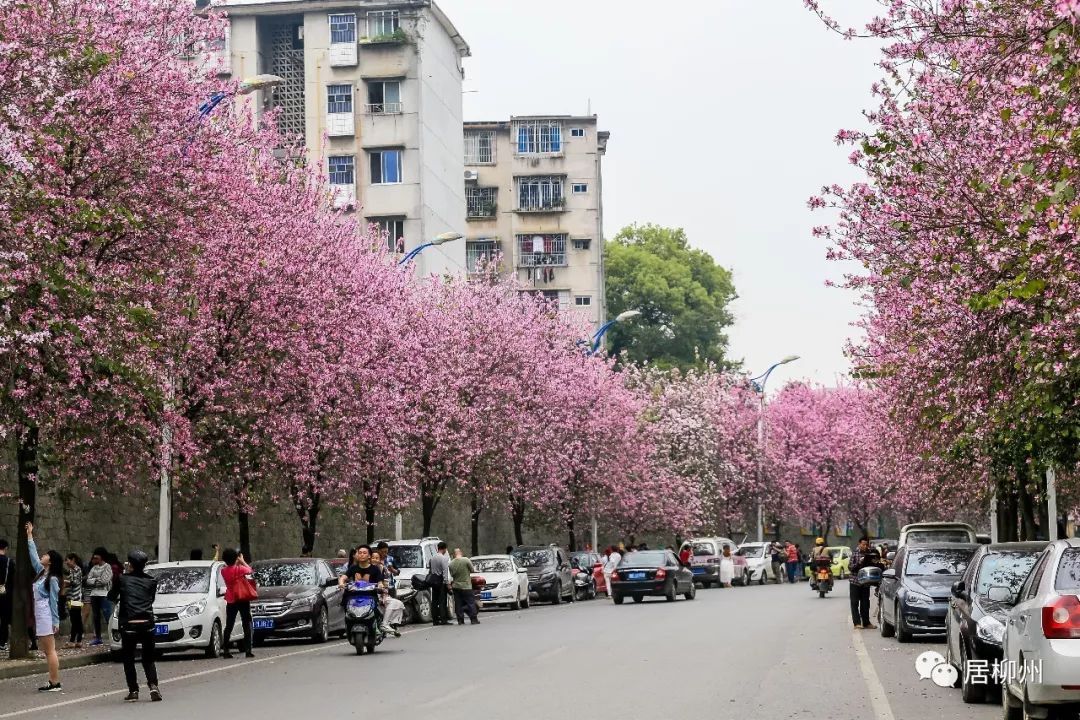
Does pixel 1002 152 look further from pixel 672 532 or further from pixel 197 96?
pixel 672 532

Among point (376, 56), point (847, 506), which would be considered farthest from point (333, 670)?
point (847, 506)

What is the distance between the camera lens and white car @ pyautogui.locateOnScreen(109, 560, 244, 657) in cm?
2561

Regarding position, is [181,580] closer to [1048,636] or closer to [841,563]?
[1048,636]

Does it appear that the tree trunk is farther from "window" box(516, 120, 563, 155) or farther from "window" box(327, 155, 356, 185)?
"window" box(516, 120, 563, 155)

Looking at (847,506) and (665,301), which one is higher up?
(665,301)

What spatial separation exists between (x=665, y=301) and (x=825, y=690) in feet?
291

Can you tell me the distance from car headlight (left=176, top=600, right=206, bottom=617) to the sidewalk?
1.60 m

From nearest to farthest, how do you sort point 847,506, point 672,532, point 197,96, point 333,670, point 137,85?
point 333,670
point 137,85
point 197,96
point 672,532
point 847,506

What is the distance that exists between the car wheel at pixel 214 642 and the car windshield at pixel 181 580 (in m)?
0.60

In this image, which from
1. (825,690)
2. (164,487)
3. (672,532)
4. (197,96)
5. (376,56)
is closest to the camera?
(825,690)

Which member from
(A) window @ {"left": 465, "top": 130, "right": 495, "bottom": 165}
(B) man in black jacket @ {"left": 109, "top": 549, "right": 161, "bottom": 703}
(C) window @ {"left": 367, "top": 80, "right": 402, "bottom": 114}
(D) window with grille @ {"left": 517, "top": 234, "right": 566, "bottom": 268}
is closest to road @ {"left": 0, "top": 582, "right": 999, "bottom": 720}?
(B) man in black jacket @ {"left": 109, "top": 549, "right": 161, "bottom": 703}

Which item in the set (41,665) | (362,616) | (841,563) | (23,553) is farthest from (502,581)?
(841,563)

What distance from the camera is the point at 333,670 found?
72.1ft

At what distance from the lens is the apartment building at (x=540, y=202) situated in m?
94.1
